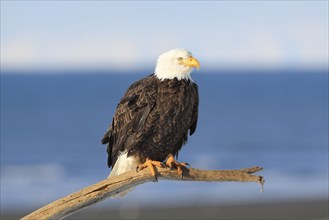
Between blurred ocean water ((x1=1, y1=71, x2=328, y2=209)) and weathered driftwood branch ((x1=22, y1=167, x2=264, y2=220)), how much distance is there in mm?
8703

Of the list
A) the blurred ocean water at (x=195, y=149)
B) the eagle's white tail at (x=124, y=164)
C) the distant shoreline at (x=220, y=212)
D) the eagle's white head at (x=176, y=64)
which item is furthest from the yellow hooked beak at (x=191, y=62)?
the blurred ocean water at (x=195, y=149)

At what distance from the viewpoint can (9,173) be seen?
21469 millimetres

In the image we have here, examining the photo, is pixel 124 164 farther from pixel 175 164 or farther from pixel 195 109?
pixel 195 109

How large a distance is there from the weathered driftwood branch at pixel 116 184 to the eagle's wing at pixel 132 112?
1.53 feet

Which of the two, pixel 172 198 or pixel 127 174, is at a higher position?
pixel 172 198

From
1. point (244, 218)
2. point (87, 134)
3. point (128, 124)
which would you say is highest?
point (87, 134)

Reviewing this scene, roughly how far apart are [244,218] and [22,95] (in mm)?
58200

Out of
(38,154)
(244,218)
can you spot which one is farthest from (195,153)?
(244,218)

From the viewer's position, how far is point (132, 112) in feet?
24.7

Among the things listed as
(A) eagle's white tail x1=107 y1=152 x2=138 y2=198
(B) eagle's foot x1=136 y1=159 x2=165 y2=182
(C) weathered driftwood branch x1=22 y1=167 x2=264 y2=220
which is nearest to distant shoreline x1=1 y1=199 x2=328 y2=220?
(A) eagle's white tail x1=107 y1=152 x2=138 y2=198

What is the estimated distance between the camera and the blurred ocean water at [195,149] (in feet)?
57.0

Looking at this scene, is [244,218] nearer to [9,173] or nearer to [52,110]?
[9,173]

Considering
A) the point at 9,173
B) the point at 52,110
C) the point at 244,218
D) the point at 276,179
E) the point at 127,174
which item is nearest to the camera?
the point at 127,174

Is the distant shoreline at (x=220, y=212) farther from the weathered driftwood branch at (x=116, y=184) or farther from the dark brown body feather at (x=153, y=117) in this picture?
the weathered driftwood branch at (x=116, y=184)
